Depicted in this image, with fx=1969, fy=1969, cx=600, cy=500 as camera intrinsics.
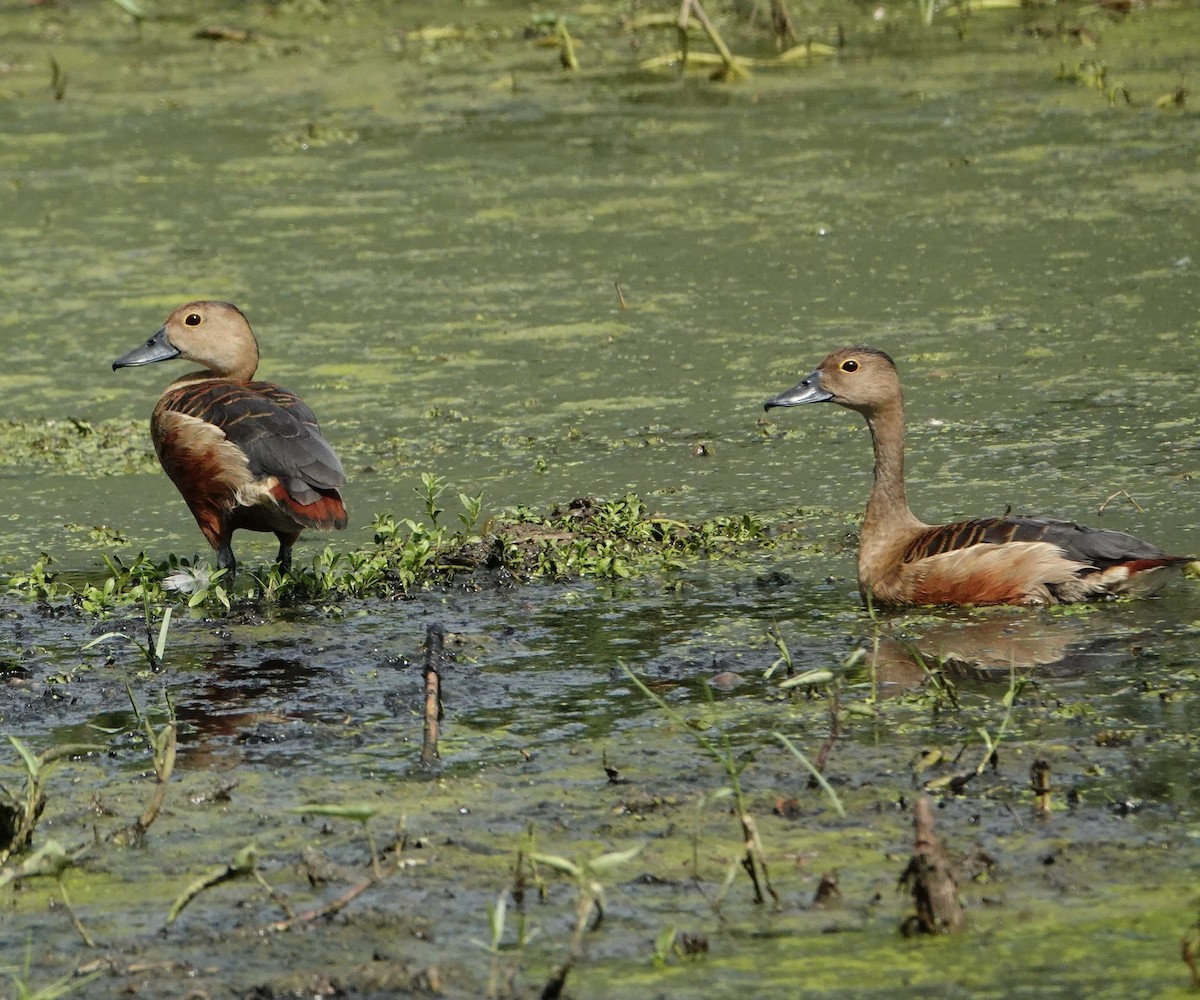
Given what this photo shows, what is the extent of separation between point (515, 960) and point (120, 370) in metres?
5.71

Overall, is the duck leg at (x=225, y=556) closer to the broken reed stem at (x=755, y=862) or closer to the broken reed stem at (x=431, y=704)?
the broken reed stem at (x=431, y=704)

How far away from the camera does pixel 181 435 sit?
21.5ft

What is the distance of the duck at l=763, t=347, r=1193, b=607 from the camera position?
5.55m

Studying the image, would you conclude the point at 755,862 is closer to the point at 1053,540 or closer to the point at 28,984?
the point at 28,984

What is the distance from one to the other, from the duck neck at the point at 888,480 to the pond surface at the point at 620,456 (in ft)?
0.81

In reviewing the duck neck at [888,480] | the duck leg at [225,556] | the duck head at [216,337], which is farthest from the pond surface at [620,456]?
the duck head at [216,337]

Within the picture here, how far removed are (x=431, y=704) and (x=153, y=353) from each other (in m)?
3.28

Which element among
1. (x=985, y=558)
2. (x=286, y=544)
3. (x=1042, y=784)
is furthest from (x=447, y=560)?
(x=1042, y=784)

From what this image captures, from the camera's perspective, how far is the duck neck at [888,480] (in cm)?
596

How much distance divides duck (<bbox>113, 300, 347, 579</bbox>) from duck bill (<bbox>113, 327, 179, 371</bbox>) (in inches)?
15.6

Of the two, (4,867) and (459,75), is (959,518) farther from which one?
(459,75)

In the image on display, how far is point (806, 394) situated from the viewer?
257 inches

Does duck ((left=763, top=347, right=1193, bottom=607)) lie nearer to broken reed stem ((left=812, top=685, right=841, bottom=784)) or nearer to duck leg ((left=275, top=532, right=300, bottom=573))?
broken reed stem ((left=812, top=685, right=841, bottom=784))

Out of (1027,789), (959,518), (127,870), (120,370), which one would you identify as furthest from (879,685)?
(120,370)
